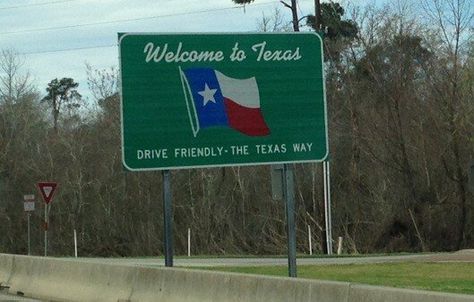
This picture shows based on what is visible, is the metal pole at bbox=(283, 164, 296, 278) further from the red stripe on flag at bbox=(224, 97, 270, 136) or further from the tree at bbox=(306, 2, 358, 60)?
the tree at bbox=(306, 2, 358, 60)

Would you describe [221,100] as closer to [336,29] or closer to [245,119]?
[245,119]

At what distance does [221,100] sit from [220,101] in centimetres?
2

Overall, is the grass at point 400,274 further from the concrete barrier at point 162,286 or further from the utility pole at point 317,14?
the utility pole at point 317,14

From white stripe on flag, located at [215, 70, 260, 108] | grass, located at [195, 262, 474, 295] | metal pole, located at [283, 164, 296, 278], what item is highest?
white stripe on flag, located at [215, 70, 260, 108]

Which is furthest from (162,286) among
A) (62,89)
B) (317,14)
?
(62,89)

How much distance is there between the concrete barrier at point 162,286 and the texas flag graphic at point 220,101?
118 inches

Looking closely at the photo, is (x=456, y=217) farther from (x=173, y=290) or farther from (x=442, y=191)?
(x=173, y=290)

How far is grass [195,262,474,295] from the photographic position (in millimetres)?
19672

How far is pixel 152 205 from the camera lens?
6259 cm

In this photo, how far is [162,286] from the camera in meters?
13.7

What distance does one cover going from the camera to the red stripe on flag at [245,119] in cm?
1648

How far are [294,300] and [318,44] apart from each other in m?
7.00

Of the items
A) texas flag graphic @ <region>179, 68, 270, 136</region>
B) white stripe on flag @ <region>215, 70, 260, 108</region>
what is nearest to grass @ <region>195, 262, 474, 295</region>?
texas flag graphic @ <region>179, 68, 270, 136</region>

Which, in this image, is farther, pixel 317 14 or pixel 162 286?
pixel 317 14
